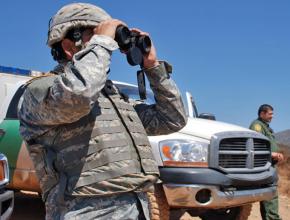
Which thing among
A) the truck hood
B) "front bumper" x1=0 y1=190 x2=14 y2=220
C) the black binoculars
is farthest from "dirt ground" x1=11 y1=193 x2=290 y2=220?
the black binoculars

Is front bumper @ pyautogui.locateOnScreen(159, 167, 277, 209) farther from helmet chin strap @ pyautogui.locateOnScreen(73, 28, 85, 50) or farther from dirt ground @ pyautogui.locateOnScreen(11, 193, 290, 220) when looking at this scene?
helmet chin strap @ pyautogui.locateOnScreen(73, 28, 85, 50)

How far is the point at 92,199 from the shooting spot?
1.98 meters

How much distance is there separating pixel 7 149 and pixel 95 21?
4065 millimetres

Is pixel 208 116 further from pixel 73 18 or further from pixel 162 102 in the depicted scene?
pixel 73 18

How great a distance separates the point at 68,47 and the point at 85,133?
0.41 meters

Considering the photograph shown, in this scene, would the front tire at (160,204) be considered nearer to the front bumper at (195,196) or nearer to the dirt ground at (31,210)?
the front bumper at (195,196)

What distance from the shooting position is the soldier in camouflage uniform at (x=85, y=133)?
189cm

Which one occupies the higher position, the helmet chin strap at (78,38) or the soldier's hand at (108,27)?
the soldier's hand at (108,27)

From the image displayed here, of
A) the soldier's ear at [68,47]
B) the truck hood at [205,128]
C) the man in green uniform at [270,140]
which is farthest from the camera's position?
the man in green uniform at [270,140]

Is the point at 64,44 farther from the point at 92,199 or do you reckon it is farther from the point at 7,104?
the point at 7,104

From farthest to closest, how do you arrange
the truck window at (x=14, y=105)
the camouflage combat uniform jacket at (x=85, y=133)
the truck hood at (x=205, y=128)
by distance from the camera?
the truck window at (x=14, y=105)
the truck hood at (x=205, y=128)
the camouflage combat uniform jacket at (x=85, y=133)

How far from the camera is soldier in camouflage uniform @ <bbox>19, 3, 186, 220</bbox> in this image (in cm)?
189

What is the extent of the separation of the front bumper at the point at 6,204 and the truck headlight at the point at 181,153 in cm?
146

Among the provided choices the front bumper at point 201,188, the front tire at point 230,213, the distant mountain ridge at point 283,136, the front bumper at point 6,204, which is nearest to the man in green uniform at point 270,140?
the front tire at point 230,213
